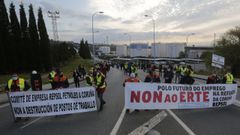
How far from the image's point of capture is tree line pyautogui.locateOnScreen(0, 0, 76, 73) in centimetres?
4994

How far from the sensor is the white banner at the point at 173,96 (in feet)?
33.3

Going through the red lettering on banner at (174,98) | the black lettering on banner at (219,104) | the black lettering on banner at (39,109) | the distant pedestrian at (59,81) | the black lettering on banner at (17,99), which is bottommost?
the black lettering on banner at (219,104)

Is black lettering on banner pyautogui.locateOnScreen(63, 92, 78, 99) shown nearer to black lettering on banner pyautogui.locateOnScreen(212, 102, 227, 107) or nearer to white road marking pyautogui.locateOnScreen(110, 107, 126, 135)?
white road marking pyautogui.locateOnScreen(110, 107, 126, 135)

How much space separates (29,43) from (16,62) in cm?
578

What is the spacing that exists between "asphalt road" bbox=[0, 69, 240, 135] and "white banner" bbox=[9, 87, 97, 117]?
265 millimetres

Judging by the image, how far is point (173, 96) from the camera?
10500mm

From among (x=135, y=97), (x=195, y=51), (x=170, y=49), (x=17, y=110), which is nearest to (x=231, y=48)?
(x=135, y=97)

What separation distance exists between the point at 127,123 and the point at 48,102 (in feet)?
10.4

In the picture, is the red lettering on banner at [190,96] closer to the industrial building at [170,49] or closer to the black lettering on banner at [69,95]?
the black lettering on banner at [69,95]

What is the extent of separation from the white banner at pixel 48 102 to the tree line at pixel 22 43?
4095 centimetres

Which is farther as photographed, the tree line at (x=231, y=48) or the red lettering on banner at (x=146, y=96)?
the tree line at (x=231, y=48)

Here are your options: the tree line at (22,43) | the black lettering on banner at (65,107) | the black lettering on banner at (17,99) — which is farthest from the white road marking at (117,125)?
the tree line at (22,43)

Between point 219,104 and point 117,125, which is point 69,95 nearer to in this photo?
point 117,125

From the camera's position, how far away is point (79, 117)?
32.1ft
